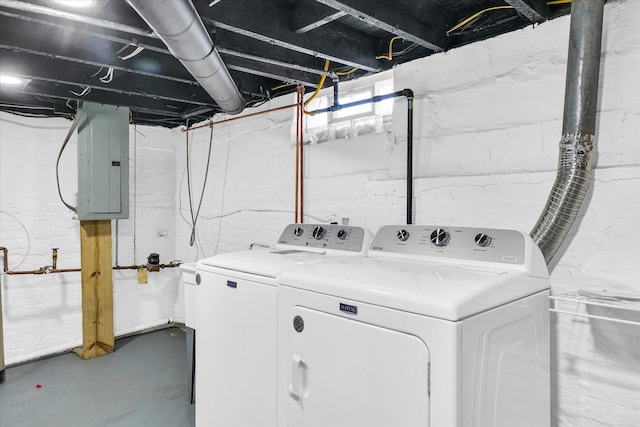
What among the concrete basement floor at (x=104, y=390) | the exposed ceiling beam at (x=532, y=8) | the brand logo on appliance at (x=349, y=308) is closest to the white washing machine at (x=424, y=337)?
the brand logo on appliance at (x=349, y=308)

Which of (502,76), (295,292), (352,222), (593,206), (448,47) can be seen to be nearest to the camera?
(295,292)

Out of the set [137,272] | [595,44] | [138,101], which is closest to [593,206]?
[595,44]

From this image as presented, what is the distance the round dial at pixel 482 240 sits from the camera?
150cm

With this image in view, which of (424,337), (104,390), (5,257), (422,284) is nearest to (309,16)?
(422,284)

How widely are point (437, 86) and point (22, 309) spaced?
3681mm

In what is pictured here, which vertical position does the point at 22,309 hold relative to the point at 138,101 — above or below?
below

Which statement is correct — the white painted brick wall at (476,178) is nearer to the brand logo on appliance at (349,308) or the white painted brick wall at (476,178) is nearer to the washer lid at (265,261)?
the washer lid at (265,261)

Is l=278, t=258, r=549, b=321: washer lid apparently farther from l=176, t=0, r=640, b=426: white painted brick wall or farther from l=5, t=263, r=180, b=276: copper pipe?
l=5, t=263, r=180, b=276: copper pipe

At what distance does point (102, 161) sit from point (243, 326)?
236 cm

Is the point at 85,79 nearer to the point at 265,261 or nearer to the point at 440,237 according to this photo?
the point at 265,261

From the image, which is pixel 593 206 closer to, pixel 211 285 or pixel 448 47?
pixel 448 47

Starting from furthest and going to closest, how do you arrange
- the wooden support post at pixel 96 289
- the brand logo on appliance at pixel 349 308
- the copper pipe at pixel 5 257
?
1. the wooden support post at pixel 96 289
2. the copper pipe at pixel 5 257
3. the brand logo on appliance at pixel 349 308

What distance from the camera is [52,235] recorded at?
3.54 metres

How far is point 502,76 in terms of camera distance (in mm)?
1849
